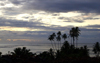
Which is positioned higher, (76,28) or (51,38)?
(76,28)

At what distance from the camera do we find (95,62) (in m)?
11.8

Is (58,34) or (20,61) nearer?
(20,61)

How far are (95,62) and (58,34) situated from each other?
70243 mm

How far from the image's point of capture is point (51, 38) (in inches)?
3135

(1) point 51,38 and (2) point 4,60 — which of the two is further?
(1) point 51,38

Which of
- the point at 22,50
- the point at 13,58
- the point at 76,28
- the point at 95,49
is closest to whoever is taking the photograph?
the point at 13,58

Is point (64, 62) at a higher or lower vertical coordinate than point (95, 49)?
higher

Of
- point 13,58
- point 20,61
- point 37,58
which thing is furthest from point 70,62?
point 13,58

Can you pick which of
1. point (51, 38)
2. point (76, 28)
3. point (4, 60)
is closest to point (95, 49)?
point (76, 28)

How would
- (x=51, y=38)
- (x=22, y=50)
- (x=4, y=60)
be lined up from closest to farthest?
(x=4, y=60), (x=22, y=50), (x=51, y=38)

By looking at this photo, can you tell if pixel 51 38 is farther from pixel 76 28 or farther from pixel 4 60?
pixel 4 60

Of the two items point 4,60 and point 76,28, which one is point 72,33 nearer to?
point 76,28

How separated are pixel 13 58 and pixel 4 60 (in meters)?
1.02

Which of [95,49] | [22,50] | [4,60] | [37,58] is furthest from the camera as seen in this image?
[95,49]
